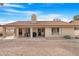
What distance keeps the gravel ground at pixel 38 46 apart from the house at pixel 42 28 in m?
0.12

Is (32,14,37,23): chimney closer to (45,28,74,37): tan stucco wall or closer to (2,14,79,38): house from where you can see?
(2,14,79,38): house

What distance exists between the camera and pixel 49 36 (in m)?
2.69

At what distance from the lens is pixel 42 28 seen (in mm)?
2645

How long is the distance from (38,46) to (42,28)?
0.39 metres

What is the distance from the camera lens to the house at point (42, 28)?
2611mm

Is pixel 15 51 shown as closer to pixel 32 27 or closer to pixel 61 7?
pixel 32 27

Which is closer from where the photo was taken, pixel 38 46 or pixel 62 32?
pixel 62 32

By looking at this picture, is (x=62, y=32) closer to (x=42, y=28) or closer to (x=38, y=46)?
(x=42, y=28)

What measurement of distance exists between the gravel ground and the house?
0.39 ft

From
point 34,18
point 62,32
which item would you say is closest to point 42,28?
point 34,18

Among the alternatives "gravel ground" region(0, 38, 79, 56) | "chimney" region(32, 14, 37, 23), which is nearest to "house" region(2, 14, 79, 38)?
"chimney" region(32, 14, 37, 23)

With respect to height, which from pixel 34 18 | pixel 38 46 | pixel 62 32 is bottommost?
pixel 38 46

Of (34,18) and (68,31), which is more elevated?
(34,18)

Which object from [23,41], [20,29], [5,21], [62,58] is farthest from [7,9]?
[62,58]
